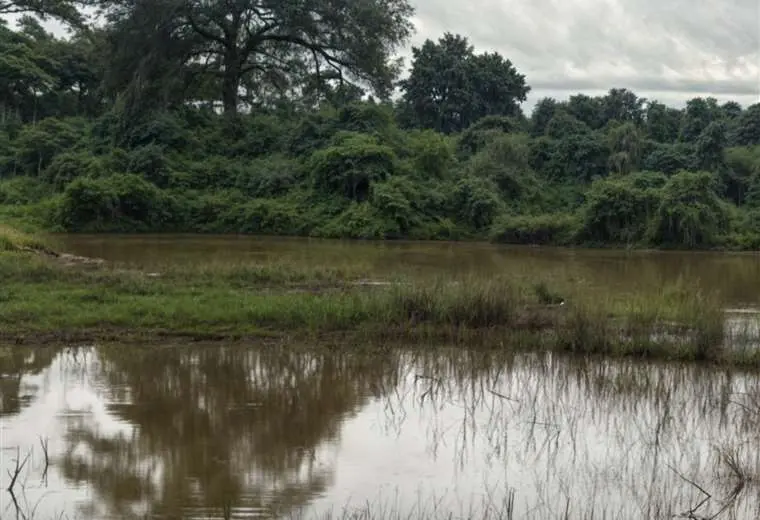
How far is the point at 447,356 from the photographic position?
1093 centimetres

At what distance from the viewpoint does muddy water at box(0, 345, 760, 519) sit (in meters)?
6.11

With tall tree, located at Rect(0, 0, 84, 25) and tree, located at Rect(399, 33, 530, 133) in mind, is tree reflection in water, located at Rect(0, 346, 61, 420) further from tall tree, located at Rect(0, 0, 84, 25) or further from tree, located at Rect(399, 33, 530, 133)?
tree, located at Rect(399, 33, 530, 133)

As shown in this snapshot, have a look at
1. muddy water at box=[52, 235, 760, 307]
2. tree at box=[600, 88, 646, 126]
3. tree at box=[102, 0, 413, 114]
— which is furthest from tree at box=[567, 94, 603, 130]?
muddy water at box=[52, 235, 760, 307]

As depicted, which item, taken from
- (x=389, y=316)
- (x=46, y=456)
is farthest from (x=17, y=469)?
(x=389, y=316)

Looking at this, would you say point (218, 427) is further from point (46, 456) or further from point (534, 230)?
point (534, 230)

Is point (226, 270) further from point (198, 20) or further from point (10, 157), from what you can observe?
point (10, 157)

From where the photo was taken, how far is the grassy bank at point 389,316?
1128cm

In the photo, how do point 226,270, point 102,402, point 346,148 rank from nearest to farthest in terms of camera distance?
point 102,402 → point 226,270 → point 346,148

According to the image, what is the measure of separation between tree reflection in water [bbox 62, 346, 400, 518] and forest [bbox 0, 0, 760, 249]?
72.0 ft

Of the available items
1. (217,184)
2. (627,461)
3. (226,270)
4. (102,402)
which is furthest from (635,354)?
(217,184)

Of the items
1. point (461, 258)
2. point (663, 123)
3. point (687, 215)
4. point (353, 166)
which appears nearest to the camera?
point (461, 258)

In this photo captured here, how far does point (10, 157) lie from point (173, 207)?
9.52 metres

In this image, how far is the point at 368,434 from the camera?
25.3 ft

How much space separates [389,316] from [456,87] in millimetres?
38683
